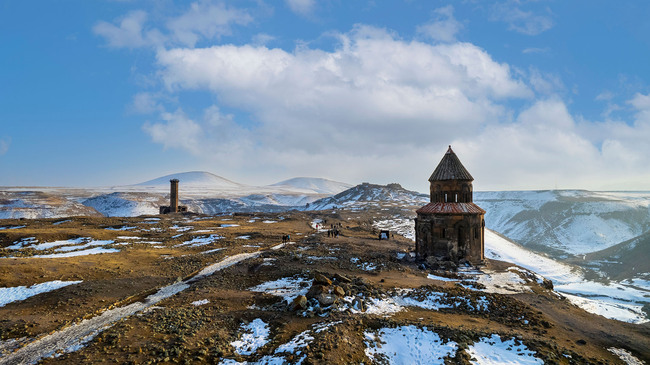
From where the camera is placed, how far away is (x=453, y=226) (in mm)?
31219

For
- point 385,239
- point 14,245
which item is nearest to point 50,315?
point 14,245

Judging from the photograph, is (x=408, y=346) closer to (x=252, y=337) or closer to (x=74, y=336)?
(x=252, y=337)

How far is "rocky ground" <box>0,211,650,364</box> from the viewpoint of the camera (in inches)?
512

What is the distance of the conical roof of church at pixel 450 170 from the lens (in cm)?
3275

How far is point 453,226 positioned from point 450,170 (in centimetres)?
577

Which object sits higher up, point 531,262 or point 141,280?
point 141,280

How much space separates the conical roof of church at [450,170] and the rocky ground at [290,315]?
880 cm

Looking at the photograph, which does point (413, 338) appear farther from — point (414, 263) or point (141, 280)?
point (141, 280)

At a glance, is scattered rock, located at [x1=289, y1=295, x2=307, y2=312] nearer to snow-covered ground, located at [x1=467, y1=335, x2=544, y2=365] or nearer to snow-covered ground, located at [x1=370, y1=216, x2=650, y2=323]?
snow-covered ground, located at [x1=467, y1=335, x2=544, y2=365]

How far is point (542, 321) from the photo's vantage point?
16797 millimetres

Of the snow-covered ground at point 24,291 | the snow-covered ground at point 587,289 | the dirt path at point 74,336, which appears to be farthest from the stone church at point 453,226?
the snow-covered ground at point 24,291

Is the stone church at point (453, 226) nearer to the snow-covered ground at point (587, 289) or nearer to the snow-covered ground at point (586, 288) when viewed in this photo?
the snow-covered ground at point (586, 288)

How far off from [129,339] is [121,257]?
68.7 ft

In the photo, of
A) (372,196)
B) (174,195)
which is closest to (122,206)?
(174,195)
